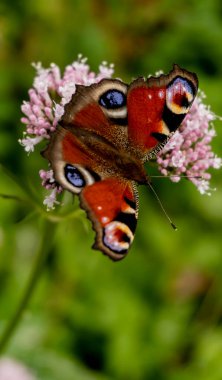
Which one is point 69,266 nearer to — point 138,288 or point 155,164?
point 138,288

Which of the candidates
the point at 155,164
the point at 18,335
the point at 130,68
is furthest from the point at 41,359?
the point at 130,68

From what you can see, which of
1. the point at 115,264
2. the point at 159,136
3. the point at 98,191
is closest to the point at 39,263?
the point at 98,191

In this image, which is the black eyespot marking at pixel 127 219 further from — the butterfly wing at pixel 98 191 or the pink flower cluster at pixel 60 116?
the pink flower cluster at pixel 60 116

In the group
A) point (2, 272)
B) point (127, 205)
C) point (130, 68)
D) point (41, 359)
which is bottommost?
point (41, 359)

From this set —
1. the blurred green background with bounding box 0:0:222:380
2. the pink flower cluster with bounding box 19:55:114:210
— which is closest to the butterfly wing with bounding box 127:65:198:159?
the pink flower cluster with bounding box 19:55:114:210

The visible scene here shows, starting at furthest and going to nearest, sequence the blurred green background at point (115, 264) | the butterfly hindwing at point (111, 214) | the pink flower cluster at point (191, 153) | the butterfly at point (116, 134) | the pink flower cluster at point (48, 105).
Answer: the blurred green background at point (115, 264) → the pink flower cluster at point (191, 153) → the pink flower cluster at point (48, 105) → the butterfly at point (116, 134) → the butterfly hindwing at point (111, 214)

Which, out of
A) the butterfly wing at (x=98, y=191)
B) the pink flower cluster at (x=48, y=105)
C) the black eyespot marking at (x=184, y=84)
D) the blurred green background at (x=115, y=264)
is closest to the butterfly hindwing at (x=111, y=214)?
the butterfly wing at (x=98, y=191)

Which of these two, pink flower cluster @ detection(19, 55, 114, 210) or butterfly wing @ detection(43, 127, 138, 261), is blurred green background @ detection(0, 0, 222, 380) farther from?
butterfly wing @ detection(43, 127, 138, 261)

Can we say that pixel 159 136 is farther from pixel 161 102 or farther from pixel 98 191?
pixel 98 191
